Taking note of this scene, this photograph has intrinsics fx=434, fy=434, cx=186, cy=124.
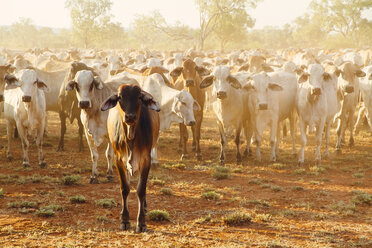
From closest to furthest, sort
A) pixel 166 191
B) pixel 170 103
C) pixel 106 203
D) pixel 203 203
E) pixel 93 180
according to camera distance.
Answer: pixel 106 203
pixel 203 203
pixel 166 191
pixel 93 180
pixel 170 103

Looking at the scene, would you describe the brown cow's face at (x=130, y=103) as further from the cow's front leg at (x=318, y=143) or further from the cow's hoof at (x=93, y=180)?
the cow's front leg at (x=318, y=143)

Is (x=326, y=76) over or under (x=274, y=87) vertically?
over

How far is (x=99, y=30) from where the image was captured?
64125 mm

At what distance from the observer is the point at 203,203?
7.25m

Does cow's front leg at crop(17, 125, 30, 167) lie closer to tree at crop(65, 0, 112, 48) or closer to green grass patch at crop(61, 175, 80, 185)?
green grass patch at crop(61, 175, 80, 185)

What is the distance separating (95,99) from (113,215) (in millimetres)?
2600

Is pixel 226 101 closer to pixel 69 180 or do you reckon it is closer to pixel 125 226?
pixel 69 180

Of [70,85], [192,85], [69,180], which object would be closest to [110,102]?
[70,85]

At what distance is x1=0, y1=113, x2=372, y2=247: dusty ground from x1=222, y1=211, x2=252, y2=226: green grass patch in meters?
0.09

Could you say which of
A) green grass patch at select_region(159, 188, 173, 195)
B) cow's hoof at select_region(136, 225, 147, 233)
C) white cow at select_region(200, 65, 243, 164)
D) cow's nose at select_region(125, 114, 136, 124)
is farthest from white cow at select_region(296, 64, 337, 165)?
cow's nose at select_region(125, 114, 136, 124)

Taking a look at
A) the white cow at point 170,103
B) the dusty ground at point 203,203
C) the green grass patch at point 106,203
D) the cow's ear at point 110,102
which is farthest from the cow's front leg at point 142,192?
the white cow at point 170,103

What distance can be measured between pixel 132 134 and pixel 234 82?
16.7 ft

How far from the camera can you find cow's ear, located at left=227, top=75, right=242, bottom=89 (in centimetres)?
1002

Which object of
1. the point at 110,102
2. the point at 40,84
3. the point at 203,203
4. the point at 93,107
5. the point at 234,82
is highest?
the point at 234,82
